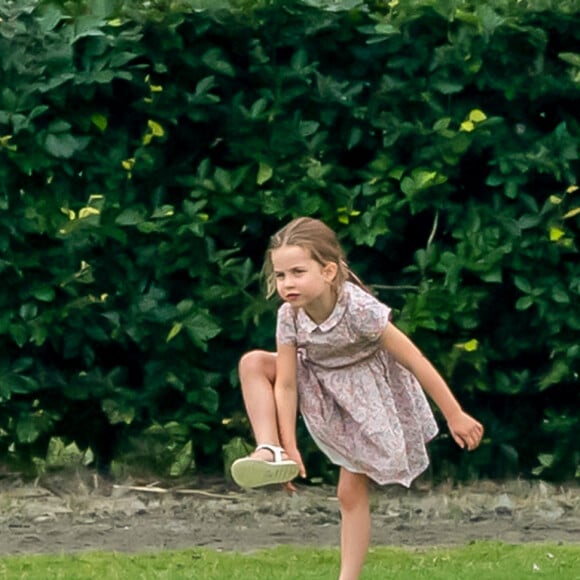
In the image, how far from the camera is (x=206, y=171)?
7.34 m

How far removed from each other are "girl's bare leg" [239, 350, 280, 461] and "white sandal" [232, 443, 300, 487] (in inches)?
6.4

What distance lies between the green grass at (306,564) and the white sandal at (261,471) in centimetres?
84

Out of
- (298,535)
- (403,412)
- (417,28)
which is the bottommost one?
(298,535)

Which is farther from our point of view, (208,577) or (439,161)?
(439,161)

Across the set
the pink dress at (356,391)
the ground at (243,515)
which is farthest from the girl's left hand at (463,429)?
the ground at (243,515)

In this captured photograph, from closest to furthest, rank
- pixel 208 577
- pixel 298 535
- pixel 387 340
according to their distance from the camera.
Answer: pixel 387 340, pixel 208 577, pixel 298 535

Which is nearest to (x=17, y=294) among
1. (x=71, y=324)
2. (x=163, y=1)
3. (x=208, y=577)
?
(x=71, y=324)

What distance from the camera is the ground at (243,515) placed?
6.74 m

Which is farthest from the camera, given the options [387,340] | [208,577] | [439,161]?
[439,161]

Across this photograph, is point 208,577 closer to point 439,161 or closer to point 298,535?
point 298,535

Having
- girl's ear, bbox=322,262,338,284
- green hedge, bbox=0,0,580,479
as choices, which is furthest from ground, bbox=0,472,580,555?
girl's ear, bbox=322,262,338,284

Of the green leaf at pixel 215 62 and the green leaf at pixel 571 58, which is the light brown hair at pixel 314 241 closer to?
the green leaf at pixel 215 62

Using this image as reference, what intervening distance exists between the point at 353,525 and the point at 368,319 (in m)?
0.62

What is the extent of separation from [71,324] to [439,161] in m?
1.57
